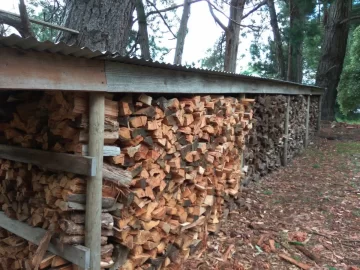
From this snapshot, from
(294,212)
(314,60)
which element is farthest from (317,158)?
(314,60)

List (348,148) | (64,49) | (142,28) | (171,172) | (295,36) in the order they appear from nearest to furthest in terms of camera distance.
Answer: (64,49) < (171,172) < (348,148) < (142,28) < (295,36)

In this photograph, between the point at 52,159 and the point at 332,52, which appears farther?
the point at 332,52

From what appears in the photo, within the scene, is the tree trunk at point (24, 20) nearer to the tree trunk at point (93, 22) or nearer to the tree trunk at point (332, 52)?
the tree trunk at point (93, 22)

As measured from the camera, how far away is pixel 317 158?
8.22 meters

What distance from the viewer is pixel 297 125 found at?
340 inches

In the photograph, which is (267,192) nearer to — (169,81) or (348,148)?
(169,81)

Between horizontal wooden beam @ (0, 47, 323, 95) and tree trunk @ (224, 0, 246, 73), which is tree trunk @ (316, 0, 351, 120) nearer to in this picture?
tree trunk @ (224, 0, 246, 73)

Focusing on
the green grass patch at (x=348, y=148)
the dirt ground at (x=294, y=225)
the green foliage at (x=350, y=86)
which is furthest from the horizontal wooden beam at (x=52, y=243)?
the green foliage at (x=350, y=86)

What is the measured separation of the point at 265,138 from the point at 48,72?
5.07 m

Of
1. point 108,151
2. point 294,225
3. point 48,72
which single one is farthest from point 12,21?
point 294,225

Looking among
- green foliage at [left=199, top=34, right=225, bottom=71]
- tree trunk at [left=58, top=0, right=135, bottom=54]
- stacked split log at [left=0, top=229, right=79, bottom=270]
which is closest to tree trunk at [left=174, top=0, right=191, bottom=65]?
green foliage at [left=199, top=34, right=225, bottom=71]

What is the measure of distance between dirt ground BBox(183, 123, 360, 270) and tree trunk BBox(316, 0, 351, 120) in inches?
211

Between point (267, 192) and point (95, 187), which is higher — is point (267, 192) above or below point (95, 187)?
below

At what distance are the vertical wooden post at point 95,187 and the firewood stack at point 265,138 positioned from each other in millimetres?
3466
